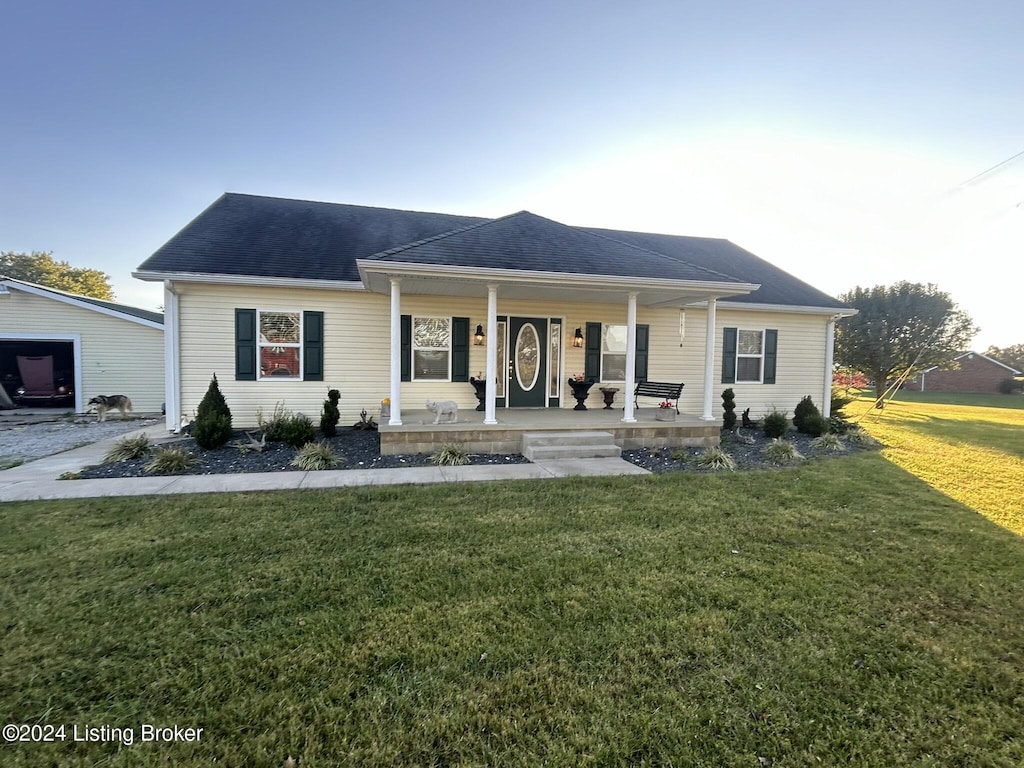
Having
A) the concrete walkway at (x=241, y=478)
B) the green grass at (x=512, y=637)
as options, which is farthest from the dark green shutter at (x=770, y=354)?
the green grass at (x=512, y=637)

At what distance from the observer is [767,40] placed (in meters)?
8.47

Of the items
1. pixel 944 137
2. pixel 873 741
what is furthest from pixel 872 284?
pixel 873 741

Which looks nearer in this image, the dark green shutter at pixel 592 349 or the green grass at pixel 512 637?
the green grass at pixel 512 637

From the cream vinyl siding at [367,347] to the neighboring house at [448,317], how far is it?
0.10 feet

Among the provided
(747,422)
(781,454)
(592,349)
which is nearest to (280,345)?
(592,349)

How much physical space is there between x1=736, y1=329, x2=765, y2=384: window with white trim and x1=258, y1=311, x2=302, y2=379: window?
1071 centimetres

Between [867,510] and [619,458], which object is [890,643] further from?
[619,458]

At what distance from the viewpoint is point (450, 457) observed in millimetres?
6961

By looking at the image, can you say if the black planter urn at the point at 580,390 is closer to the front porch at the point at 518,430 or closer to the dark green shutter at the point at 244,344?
the front porch at the point at 518,430

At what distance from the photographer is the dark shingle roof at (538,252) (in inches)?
287

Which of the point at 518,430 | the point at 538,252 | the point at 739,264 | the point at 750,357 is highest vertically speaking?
the point at 739,264

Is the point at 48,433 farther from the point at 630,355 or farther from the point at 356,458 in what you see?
→ the point at 630,355

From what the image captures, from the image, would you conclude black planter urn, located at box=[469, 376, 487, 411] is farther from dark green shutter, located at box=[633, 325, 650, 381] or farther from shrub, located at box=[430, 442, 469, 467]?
dark green shutter, located at box=[633, 325, 650, 381]

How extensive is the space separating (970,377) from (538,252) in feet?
149
